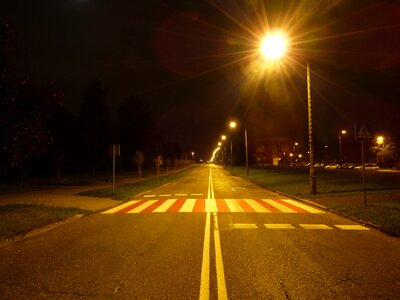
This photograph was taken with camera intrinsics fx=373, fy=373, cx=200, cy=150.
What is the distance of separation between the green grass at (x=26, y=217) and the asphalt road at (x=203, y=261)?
53cm

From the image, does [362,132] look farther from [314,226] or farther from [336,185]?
[336,185]

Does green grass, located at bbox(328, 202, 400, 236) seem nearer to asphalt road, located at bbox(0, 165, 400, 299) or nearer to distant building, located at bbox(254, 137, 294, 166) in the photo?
asphalt road, located at bbox(0, 165, 400, 299)

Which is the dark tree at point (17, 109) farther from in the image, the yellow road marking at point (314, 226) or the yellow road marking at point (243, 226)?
the yellow road marking at point (314, 226)

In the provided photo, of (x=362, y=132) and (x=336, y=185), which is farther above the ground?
(x=362, y=132)

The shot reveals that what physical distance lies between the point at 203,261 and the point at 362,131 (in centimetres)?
1080

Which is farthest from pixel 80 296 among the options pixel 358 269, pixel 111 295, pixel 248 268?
pixel 358 269

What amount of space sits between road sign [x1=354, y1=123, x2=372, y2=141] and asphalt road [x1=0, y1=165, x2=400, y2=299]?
4.94m

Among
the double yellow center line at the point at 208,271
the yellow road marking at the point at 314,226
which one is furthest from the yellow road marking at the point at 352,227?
the double yellow center line at the point at 208,271

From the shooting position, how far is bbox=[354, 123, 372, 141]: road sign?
14.9 metres

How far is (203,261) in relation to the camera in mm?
6859

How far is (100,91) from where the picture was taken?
206ft

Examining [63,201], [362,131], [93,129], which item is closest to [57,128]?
[93,129]

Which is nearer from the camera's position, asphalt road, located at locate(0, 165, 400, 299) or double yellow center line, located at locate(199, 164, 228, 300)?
double yellow center line, located at locate(199, 164, 228, 300)

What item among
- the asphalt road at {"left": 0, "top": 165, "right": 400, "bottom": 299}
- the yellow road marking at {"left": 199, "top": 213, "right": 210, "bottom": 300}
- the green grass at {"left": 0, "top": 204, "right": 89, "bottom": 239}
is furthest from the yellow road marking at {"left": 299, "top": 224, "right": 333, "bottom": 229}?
the green grass at {"left": 0, "top": 204, "right": 89, "bottom": 239}
